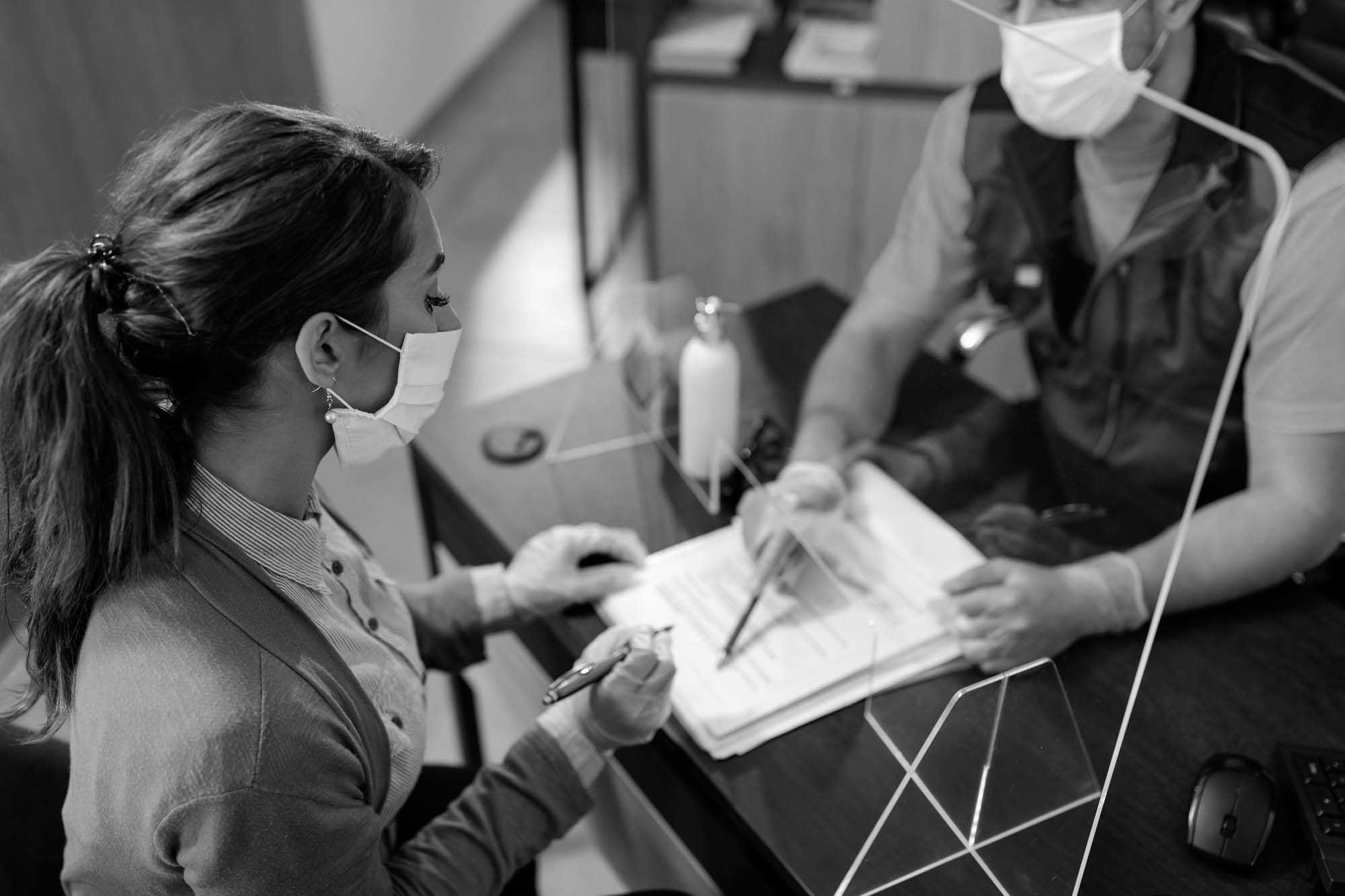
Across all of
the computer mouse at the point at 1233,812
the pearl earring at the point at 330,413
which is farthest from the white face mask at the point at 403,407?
the computer mouse at the point at 1233,812

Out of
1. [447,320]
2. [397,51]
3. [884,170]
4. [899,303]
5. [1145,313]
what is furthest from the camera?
[397,51]

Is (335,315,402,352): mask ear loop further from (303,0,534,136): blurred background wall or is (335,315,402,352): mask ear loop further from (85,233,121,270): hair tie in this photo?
(303,0,534,136): blurred background wall

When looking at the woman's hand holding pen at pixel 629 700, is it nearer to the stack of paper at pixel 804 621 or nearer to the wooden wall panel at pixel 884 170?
the stack of paper at pixel 804 621

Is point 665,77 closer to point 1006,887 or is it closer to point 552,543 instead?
point 552,543

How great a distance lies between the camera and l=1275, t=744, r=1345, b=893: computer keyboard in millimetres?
957

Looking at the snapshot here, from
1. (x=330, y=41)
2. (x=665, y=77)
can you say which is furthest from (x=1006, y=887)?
(x=330, y=41)

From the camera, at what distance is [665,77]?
2.64m

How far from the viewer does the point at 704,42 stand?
262cm

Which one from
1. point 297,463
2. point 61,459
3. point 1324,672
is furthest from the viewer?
point 1324,672

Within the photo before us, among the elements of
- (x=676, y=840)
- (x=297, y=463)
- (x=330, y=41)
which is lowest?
(x=676, y=840)

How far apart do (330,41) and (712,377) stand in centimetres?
252

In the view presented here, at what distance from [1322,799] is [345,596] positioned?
2.97ft

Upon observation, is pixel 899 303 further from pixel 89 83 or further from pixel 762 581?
pixel 89 83

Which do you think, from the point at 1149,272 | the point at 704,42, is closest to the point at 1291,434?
the point at 1149,272
